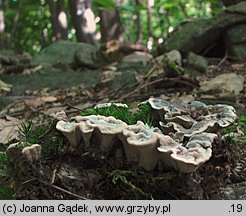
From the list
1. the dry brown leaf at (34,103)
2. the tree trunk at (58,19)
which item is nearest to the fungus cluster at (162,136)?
the dry brown leaf at (34,103)

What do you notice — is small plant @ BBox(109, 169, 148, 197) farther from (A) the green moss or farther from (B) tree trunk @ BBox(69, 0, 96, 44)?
(B) tree trunk @ BBox(69, 0, 96, 44)

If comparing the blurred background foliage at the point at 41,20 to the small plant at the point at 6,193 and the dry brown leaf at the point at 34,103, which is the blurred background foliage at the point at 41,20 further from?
the small plant at the point at 6,193

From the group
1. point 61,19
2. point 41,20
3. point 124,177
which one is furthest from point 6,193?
point 41,20

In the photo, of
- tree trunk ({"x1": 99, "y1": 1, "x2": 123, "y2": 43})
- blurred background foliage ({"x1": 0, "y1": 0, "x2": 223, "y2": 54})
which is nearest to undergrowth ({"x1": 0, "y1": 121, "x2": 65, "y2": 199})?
tree trunk ({"x1": 99, "y1": 1, "x2": 123, "y2": 43})

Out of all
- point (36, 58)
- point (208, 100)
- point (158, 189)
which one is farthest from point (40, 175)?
point (36, 58)

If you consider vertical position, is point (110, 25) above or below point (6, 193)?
below

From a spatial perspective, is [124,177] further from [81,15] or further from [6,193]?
[81,15]
